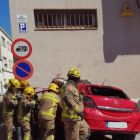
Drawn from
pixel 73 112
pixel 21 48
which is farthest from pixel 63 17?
pixel 73 112

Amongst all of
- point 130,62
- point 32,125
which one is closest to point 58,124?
point 32,125

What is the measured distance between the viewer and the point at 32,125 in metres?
4.75

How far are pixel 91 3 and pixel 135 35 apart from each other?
2.25 m

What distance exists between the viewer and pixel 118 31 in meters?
8.25

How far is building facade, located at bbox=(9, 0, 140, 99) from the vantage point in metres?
7.80

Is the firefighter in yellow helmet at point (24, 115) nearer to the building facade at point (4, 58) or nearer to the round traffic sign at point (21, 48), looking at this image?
the round traffic sign at point (21, 48)

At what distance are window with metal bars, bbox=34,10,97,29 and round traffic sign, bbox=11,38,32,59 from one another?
1.76 metres

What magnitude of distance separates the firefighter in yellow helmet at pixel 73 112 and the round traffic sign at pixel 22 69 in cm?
262

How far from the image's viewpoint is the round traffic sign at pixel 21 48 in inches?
249

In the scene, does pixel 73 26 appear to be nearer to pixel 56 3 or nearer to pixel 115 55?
pixel 56 3

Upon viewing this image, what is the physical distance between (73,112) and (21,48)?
346 centimetres

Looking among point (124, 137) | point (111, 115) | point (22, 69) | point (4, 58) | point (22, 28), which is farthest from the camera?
point (4, 58)

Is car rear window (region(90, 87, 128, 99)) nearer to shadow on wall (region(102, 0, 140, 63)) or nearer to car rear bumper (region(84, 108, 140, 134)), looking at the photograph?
car rear bumper (region(84, 108, 140, 134))

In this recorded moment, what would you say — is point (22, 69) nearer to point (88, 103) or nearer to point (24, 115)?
point (24, 115)
